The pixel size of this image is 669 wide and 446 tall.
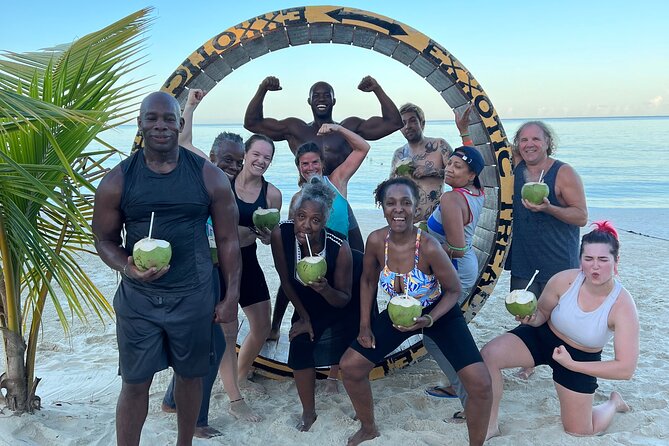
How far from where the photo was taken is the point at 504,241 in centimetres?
466

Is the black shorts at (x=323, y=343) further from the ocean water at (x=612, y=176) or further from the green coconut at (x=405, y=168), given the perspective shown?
the ocean water at (x=612, y=176)

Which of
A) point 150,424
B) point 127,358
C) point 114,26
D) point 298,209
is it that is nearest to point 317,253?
point 298,209

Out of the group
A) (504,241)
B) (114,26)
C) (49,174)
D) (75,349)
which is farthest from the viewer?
(75,349)

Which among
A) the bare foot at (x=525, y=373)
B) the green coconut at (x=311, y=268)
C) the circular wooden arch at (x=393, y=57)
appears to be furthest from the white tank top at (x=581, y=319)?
the green coconut at (x=311, y=268)

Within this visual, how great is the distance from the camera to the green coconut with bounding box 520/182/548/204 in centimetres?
420

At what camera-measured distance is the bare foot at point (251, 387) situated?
188 inches

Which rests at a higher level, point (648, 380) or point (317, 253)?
point (317, 253)

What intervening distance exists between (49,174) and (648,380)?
4849mm

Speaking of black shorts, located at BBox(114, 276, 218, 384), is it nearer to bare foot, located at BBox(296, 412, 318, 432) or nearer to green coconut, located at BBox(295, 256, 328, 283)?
green coconut, located at BBox(295, 256, 328, 283)

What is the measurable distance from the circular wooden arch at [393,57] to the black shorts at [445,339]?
1106 mm

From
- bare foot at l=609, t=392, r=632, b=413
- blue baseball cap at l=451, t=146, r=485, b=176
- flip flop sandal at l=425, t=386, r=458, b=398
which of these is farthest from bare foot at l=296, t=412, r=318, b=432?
bare foot at l=609, t=392, r=632, b=413

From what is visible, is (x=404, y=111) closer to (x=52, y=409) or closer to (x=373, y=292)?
(x=373, y=292)

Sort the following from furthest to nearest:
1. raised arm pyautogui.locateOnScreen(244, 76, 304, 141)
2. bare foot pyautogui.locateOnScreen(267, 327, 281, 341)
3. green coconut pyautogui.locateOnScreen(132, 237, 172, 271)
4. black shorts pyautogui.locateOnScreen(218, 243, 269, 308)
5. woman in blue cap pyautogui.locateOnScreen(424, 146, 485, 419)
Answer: raised arm pyautogui.locateOnScreen(244, 76, 304, 141)
bare foot pyautogui.locateOnScreen(267, 327, 281, 341)
black shorts pyautogui.locateOnScreen(218, 243, 269, 308)
woman in blue cap pyautogui.locateOnScreen(424, 146, 485, 419)
green coconut pyautogui.locateOnScreen(132, 237, 172, 271)

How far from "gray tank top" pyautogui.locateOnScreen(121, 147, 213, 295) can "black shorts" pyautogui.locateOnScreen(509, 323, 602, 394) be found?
89.0 inches
